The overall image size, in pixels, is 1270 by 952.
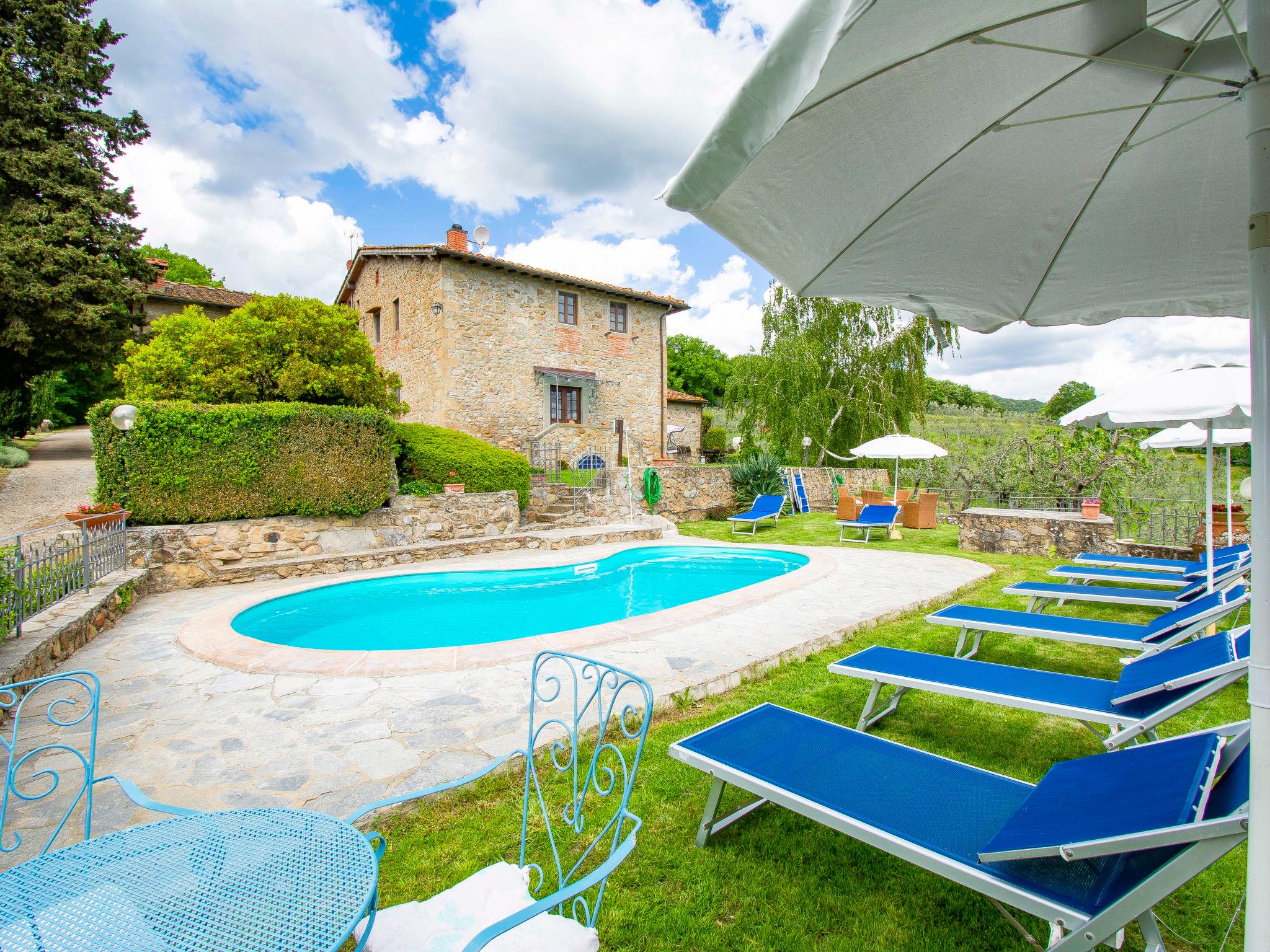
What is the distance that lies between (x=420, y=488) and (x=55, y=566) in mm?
6379

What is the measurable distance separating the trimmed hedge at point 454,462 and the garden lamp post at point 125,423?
15.6ft

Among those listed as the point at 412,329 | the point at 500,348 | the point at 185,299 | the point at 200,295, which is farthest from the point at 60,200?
the point at 500,348

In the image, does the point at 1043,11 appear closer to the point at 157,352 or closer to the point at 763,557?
the point at 763,557

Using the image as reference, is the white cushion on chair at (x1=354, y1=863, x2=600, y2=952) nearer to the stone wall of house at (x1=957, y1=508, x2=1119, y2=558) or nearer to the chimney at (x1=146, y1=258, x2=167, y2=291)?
the stone wall of house at (x1=957, y1=508, x2=1119, y2=558)

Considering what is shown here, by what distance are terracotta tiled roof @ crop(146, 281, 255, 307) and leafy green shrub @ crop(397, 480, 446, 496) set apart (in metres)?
18.9

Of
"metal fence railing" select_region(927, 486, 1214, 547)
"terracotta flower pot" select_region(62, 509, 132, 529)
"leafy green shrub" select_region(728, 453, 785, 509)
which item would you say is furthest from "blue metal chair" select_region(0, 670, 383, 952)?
"leafy green shrub" select_region(728, 453, 785, 509)

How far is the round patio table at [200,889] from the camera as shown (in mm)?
1232

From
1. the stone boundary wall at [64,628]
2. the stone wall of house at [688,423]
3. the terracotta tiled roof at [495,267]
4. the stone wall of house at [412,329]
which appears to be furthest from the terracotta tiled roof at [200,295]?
the stone boundary wall at [64,628]

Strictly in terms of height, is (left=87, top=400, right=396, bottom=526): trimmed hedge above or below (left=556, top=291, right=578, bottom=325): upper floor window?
below

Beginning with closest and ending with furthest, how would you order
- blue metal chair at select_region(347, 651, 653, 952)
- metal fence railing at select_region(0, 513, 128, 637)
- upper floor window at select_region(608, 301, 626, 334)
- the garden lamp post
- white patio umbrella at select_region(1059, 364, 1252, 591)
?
1. blue metal chair at select_region(347, 651, 653, 952)
2. metal fence railing at select_region(0, 513, 128, 637)
3. white patio umbrella at select_region(1059, 364, 1252, 591)
4. the garden lamp post
5. upper floor window at select_region(608, 301, 626, 334)

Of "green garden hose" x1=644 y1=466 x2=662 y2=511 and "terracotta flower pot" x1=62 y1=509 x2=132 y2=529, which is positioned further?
"green garden hose" x1=644 y1=466 x2=662 y2=511

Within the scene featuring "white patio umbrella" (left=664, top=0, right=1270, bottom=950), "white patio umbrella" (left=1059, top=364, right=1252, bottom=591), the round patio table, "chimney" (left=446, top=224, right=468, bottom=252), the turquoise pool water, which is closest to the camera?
the round patio table

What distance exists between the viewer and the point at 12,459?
14914mm

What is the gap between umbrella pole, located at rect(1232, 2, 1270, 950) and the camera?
1.26m
